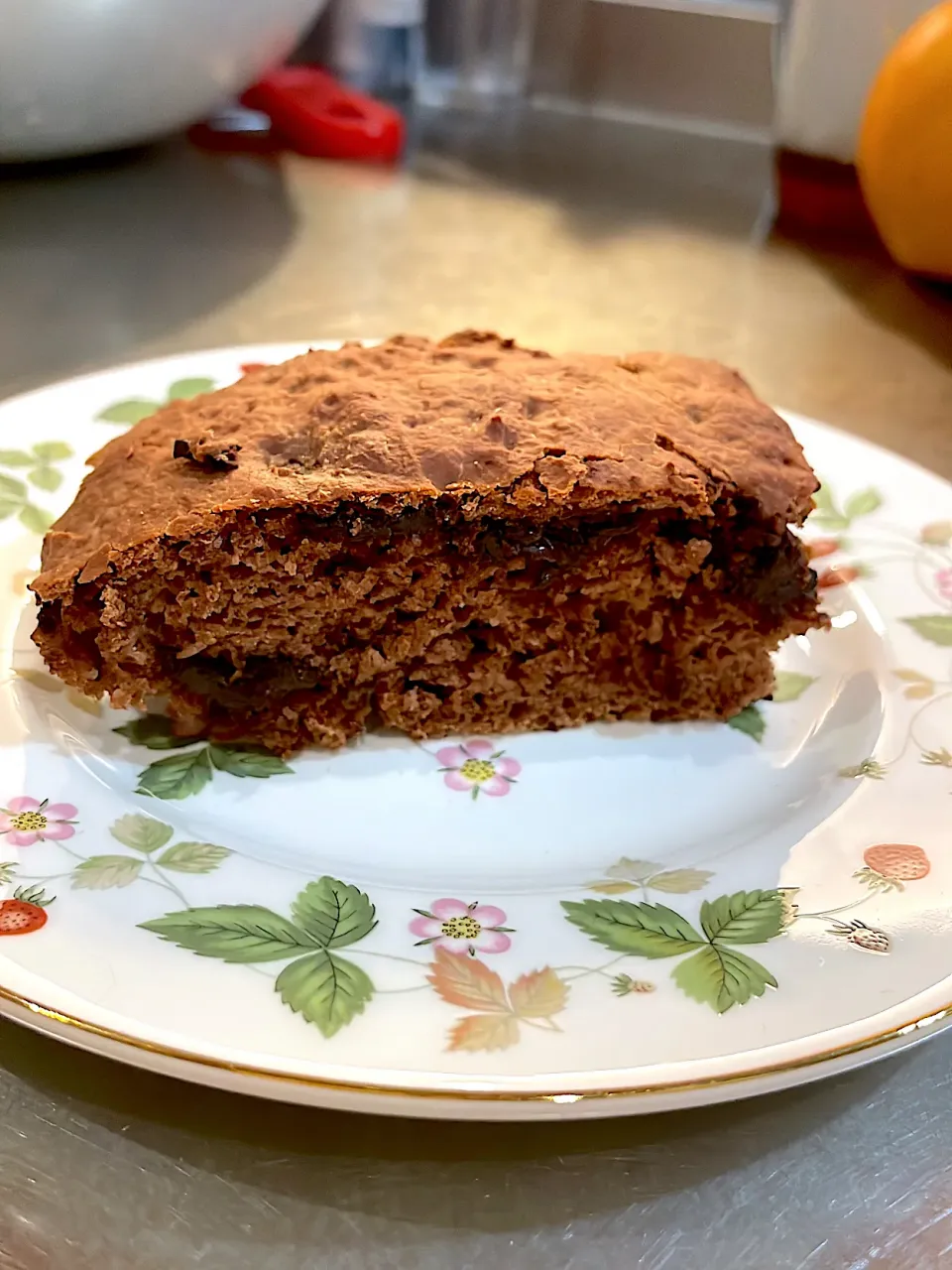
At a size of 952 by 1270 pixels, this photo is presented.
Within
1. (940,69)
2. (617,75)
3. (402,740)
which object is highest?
(940,69)

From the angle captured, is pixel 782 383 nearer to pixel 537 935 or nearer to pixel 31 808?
pixel 537 935

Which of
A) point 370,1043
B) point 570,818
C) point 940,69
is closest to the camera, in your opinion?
point 370,1043

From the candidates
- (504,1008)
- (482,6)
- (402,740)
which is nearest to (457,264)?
(482,6)

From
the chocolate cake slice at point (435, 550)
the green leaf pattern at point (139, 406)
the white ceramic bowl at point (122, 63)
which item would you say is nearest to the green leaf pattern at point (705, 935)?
the chocolate cake slice at point (435, 550)

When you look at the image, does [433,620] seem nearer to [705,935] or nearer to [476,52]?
[705,935]

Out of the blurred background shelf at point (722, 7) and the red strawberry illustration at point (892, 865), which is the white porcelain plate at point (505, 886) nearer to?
the red strawberry illustration at point (892, 865)

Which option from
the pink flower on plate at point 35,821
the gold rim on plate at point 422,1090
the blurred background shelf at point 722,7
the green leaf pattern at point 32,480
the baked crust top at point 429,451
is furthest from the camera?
the blurred background shelf at point 722,7

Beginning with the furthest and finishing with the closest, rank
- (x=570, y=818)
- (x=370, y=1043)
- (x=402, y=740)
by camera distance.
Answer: (x=402, y=740), (x=570, y=818), (x=370, y=1043)
